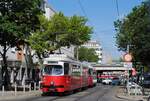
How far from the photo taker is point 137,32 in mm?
59188

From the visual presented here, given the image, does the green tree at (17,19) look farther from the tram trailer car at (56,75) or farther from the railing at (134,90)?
the railing at (134,90)

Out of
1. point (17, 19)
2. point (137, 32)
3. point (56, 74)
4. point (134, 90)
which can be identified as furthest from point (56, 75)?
point (137, 32)

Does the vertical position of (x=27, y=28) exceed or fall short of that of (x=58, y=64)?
it exceeds it

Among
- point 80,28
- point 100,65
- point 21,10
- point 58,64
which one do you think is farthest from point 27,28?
point 100,65

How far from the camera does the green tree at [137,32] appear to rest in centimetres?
5757

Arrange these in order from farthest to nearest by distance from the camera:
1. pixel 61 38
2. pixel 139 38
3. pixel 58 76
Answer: pixel 61 38 → pixel 139 38 → pixel 58 76

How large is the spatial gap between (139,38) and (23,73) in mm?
30489

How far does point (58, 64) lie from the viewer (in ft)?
140

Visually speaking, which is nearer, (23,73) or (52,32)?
(52,32)

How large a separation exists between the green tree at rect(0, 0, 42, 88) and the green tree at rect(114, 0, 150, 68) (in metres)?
12.8

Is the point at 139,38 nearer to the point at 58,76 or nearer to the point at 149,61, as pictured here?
the point at 149,61

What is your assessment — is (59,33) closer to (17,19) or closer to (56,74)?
(17,19)

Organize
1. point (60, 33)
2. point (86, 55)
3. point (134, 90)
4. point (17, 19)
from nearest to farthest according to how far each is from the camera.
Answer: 1. point (134, 90)
2. point (17, 19)
3. point (60, 33)
4. point (86, 55)

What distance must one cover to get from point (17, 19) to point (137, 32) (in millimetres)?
16968
